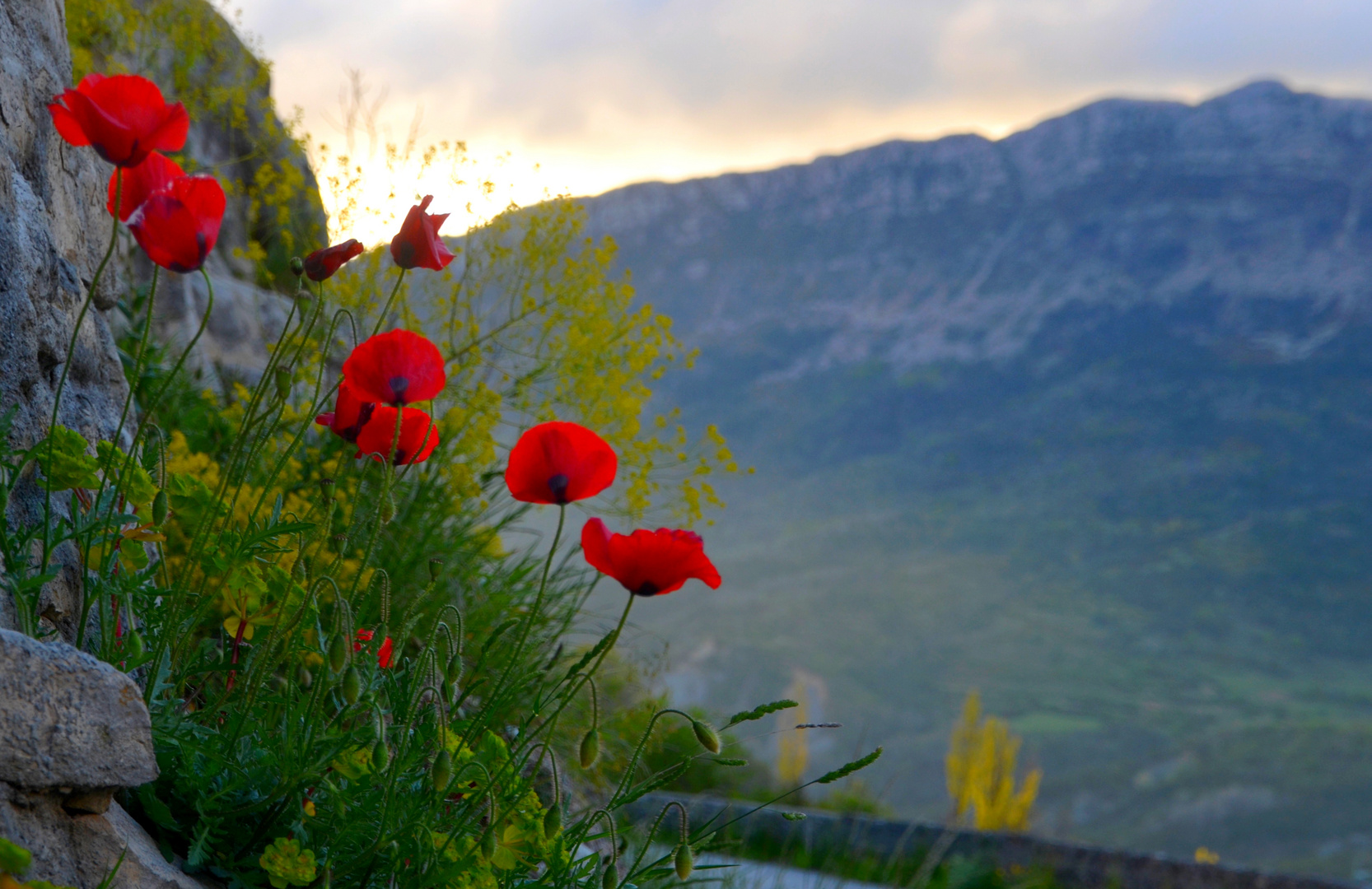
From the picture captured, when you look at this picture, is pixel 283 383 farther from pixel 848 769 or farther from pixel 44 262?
pixel 848 769

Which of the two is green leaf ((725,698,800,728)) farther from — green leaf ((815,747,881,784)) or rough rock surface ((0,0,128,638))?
rough rock surface ((0,0,128,638))

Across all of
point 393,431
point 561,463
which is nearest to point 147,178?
point 393,431

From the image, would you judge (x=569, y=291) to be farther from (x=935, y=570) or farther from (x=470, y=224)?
(x=935, y=570)

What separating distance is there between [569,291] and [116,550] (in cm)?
203

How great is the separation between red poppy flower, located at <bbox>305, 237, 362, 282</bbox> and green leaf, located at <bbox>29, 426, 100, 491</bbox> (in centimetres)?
40

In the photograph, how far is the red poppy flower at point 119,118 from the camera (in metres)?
1.29

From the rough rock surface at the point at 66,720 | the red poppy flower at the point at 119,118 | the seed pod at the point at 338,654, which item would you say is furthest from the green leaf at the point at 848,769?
the red poppy flower at the point at 119,118

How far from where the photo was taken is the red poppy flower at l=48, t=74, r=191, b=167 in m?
1.29

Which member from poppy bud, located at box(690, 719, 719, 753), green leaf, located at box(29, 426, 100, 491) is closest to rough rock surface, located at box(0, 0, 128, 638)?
green leaf, located at box(29, 426, 100, 491)

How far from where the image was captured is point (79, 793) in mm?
1136

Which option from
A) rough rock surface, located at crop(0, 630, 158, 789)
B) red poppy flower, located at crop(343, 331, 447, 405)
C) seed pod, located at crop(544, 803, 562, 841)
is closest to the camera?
rough rock surface, located at crop(0, 630, 158, 789)

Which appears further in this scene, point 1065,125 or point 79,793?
point 1065,125

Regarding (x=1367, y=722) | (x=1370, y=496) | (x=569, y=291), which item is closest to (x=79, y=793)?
(x=569, y=291)

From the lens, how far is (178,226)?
1.27m
